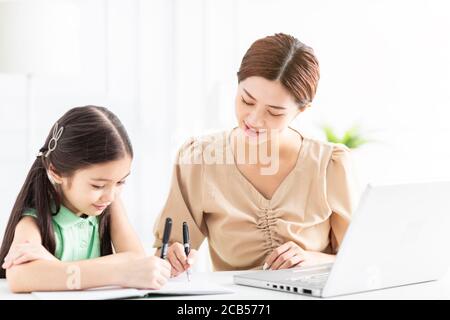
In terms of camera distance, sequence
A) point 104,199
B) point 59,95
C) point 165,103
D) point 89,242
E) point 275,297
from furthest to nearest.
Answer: point 165,103
point 59,95
point 89,242
point 104,199
point 275,297

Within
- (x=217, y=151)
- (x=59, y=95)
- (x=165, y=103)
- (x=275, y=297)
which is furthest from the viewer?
(x=165, y=103)

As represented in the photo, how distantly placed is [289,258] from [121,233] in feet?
1.36

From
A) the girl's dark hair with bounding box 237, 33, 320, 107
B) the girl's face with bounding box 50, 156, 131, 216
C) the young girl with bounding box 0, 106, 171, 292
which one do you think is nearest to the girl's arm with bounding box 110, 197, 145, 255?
the young girl with bounding box 0, 106, 171, 292

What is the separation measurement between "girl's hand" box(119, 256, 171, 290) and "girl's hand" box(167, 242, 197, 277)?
209mm

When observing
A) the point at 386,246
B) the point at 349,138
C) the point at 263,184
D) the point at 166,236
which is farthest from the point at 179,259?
the point at 349,138

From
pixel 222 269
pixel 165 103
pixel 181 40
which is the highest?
pixel 181 40

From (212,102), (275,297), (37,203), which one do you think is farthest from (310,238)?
(212,102)

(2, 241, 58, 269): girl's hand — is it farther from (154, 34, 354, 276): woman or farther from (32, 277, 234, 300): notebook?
(154, 34, 354, 276): woman

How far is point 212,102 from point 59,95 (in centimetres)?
74

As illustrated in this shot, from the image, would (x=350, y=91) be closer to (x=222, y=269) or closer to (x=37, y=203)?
(x=222, y=269)

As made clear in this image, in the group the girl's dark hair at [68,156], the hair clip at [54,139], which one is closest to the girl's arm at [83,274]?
the girl's dark hair at [68,156]

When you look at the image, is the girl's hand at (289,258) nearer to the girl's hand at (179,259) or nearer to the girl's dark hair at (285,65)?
the girl's hand at (179,259)

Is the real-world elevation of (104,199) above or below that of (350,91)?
below

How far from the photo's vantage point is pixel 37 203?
61.6 inches
